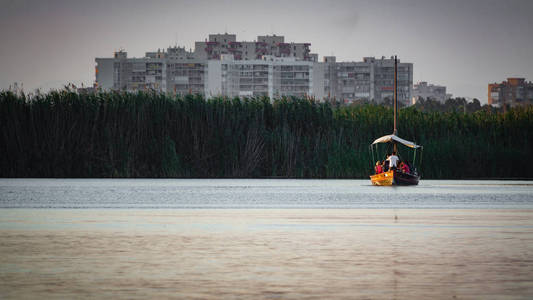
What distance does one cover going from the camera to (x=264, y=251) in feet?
33.3

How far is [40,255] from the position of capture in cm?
970

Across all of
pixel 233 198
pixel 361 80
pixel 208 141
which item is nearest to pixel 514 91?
pixel 361 80

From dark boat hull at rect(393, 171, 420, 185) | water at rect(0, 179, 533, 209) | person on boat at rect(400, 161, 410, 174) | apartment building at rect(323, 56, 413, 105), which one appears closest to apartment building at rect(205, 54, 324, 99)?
apartment building at rect(323, 56, 413, 105)

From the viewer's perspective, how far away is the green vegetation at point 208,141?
Result: 35.1 metres

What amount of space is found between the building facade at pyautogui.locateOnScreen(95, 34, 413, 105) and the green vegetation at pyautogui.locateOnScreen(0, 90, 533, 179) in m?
114

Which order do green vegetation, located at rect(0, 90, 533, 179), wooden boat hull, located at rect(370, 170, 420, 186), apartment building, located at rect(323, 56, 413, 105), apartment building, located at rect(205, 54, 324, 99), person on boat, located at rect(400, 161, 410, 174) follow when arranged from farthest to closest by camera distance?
1. apartment building, located at rect(323, 56, 413, 105)
2. apartment building, located at rect(205, 54, 324, 99)
3. green vegetation, located at rect(0, 90, 533, 179)
4. person on boat, located at rect(400, 161, 410, 174)
5. wooden boat hull, located at rect(370, 170, 420, 186)

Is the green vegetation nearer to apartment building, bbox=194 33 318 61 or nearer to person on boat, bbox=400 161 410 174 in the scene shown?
person on boat, bbox=400 161 410 174

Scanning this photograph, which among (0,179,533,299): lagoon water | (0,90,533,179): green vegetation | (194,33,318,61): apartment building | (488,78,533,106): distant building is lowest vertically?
(0,179,533,299): lagoon water

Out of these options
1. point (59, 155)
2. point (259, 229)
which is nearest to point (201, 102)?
point (59, 155)

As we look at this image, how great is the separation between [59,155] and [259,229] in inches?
911

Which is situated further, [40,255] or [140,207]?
[140,207]

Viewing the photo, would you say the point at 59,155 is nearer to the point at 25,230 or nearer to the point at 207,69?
the point at 25,230

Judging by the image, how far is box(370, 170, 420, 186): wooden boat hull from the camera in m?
31.9

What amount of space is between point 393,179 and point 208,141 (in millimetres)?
8093
